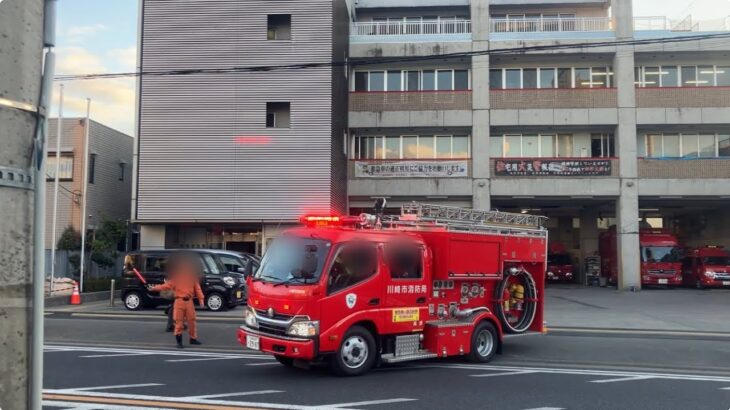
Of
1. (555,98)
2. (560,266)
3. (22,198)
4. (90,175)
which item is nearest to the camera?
(22,198)

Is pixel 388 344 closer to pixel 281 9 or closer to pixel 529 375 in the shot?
pixel 529 375

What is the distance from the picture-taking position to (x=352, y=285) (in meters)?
8.98

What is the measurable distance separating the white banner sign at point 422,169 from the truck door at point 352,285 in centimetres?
Answer: 2121

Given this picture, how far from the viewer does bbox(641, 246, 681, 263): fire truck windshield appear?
1223 inches

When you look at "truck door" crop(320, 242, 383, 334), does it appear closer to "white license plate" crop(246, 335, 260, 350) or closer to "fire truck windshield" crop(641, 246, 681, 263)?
"white license plate" crop(246, 335, 260, 350)

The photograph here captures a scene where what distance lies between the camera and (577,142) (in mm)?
31406

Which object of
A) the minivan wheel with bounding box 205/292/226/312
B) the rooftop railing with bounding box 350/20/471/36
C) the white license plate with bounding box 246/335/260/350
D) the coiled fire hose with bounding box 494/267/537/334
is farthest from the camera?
the rooftop railing with bounding box 350/20/471/36

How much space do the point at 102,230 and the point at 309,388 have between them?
22555mm

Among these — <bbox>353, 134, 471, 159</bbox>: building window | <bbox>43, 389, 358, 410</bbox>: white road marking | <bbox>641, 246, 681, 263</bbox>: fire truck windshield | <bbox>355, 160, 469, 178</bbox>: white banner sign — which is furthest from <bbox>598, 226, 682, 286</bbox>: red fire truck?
<bbox>43, 389, 358, 410</bbox>: white road marking

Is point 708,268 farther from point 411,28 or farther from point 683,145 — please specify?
point 411,28

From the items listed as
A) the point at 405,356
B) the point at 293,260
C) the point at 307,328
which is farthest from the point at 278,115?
the point at 307,328

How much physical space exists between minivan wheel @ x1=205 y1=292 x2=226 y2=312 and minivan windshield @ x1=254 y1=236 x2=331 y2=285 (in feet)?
33.8

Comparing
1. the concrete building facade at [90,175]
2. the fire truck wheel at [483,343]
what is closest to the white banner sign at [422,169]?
the concrete building facade at [90,175]

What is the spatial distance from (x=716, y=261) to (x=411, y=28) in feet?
68.7
